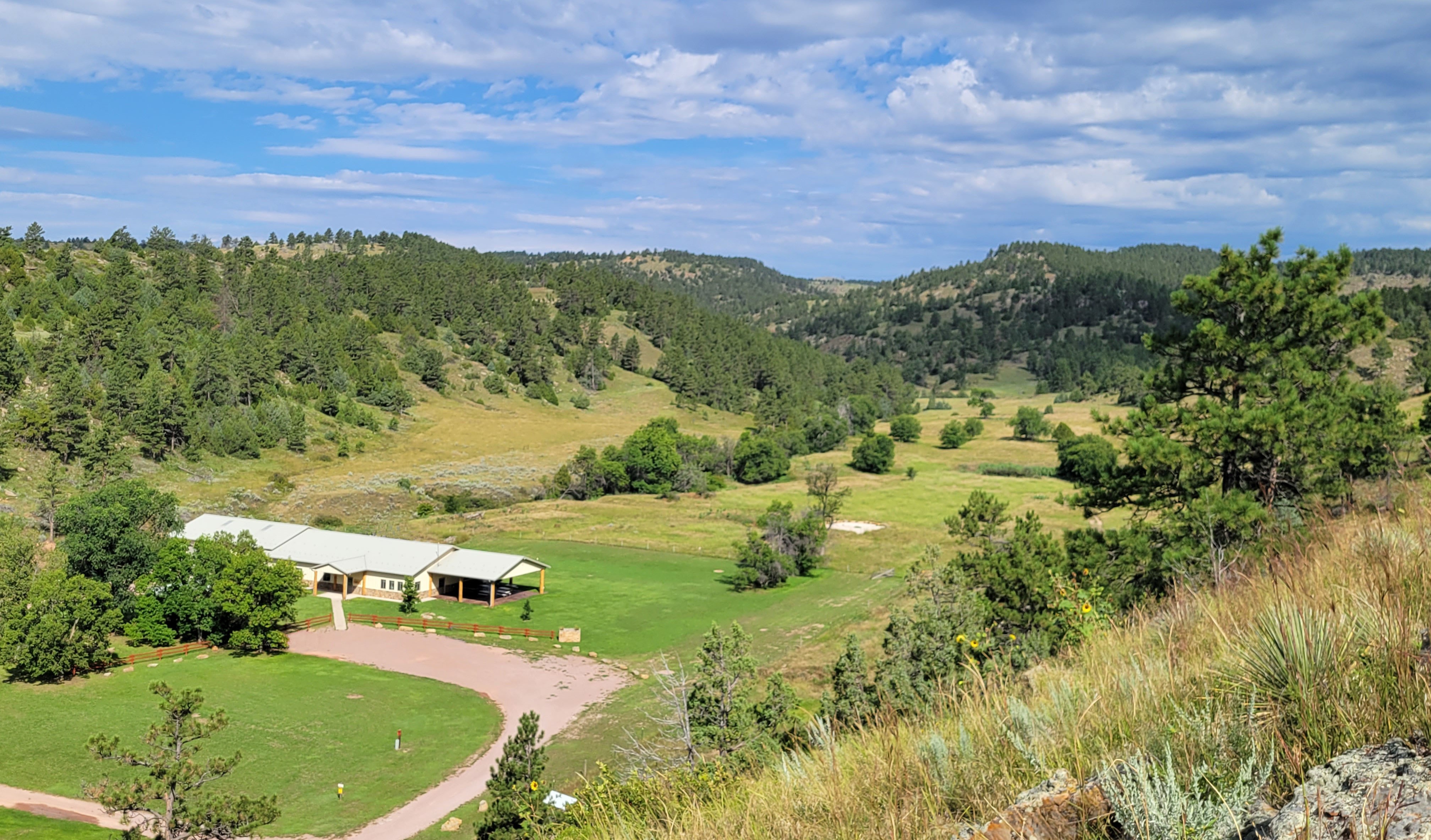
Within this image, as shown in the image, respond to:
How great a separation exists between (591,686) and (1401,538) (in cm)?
3905

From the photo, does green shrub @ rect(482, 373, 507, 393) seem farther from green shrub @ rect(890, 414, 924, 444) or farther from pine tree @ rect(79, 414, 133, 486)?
pine tree @ rect(79, 414, 133, 486)

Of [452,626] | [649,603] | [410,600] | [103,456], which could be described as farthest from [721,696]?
[103,456]

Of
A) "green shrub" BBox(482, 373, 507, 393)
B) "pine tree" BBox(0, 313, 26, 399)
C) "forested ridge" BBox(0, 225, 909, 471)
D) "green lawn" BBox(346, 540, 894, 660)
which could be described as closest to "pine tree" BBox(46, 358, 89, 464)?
"forested ridge" BBox(0, 225, 909, 471)

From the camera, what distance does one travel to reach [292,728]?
35.1m

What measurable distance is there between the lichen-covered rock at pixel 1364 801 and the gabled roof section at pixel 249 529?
218 ft

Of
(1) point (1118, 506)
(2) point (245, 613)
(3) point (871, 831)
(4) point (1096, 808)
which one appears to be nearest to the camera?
(4) point (1096, 808)

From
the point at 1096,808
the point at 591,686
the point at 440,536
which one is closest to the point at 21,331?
the point at 440,536

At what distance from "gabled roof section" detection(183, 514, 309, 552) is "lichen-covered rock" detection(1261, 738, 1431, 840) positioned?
66511mm

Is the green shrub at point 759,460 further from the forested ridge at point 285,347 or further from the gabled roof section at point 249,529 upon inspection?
the gabled roof section at point 249,529

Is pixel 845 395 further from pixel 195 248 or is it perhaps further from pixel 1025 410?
pixel 195 248

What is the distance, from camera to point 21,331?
99250 mm

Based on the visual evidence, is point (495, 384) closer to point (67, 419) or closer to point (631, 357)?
point (631, 357)

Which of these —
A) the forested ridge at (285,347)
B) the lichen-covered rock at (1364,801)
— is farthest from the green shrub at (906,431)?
the lichen-covered rock at (1364,801)

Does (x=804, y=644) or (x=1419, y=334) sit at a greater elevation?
(x=1419, y=334)
